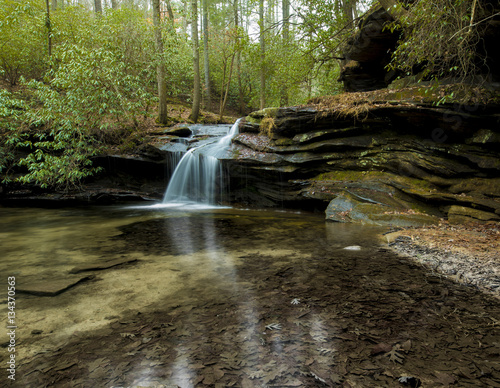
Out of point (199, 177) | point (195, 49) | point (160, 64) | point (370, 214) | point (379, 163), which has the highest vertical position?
point (195, 49)

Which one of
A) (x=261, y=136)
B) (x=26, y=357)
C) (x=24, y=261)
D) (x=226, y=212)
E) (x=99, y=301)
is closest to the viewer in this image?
(x=26, y=357)

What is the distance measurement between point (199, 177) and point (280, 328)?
33.9 feet

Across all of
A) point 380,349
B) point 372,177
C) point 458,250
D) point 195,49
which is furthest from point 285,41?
point 380,349

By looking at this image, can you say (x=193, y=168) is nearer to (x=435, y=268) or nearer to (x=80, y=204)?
(x=80, y=204)

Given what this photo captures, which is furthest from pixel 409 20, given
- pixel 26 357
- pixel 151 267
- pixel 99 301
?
pixel 26 357

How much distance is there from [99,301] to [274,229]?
182 inches

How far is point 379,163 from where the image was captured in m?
9.44

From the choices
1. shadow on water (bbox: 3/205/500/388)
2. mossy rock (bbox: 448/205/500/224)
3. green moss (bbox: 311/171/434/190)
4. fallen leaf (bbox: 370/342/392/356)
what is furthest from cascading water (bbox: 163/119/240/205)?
fallen leaf (bbox: 370/342/392/356)

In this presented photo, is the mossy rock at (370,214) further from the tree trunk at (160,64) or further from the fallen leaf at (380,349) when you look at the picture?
the tree trunk at (160,64)

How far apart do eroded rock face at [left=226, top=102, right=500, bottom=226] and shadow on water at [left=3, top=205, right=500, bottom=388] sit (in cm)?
404

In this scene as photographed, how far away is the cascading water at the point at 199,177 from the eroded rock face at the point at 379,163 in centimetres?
70

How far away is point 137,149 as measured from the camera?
44.2ft

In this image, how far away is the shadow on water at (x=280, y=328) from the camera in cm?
211

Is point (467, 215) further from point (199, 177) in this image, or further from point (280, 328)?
point (199, 177)
